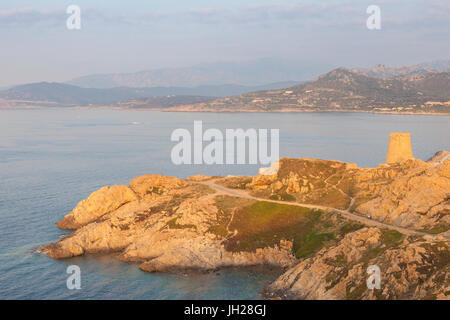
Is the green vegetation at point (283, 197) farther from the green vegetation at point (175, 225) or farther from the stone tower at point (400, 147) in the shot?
the stone tower at point (400, 147)

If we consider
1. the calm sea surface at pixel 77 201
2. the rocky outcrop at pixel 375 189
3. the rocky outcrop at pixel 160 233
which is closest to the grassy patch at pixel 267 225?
the rocky outcrop at pixel 160 233

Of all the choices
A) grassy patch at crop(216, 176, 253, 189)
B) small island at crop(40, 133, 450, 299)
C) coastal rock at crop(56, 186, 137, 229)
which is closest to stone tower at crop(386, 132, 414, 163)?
small island at crop(40, 133, 450, 299)

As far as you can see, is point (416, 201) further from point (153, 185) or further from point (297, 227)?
point (153, 185)

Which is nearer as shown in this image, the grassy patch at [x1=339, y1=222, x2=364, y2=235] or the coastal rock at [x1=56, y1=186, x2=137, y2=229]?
the grassy patch at [x1=339, y1=222, x2=364, y2=235]

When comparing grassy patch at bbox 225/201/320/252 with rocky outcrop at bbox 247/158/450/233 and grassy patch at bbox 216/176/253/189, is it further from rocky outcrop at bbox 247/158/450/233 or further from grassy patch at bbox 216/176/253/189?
grassy patch at bbox 216/176/253/189

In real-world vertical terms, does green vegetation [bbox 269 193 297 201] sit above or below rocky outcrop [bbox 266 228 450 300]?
above

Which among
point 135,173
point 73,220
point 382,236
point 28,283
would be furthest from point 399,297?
point 135,173

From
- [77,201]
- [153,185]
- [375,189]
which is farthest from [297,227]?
[77,201]
